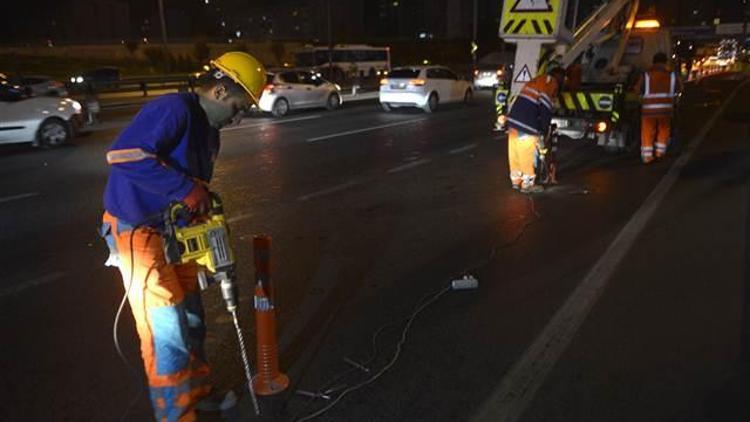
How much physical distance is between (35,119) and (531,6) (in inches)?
389

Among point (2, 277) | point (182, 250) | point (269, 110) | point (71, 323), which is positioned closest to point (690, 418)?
point (182, 250)

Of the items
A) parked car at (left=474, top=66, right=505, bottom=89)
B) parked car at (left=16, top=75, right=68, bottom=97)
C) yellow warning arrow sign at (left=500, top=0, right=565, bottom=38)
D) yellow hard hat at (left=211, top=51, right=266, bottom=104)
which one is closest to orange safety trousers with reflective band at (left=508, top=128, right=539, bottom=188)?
yellow warning arrow sign at (left=500, top=0, right=565, bottom=38)

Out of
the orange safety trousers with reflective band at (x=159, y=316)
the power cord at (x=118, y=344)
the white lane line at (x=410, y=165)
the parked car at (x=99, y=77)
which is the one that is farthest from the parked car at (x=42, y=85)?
the orange safety trousers with reflective band at (x=159, y=316)

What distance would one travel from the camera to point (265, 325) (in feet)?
11.1

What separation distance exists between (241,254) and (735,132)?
13.1 m

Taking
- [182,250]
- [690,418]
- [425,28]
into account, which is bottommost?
[690,418]

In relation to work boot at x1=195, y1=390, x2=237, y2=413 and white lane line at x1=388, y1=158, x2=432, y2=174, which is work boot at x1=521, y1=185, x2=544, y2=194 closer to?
white lane line at x1=388, y1=158, x2=432, y2=174

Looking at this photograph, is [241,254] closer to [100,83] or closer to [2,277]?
[2,277]

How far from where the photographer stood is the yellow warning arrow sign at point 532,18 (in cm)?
959

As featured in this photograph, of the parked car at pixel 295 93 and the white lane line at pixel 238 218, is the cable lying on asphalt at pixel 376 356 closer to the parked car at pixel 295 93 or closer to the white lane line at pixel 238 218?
the white lane line at pixel 238 218

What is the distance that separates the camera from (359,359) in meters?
4.09

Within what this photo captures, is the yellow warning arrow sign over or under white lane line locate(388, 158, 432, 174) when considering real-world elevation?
over

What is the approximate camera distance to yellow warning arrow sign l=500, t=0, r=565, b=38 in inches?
377

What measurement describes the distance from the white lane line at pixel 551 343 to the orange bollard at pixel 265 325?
112 centimetres
